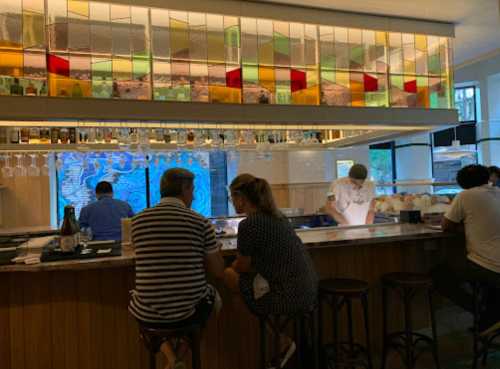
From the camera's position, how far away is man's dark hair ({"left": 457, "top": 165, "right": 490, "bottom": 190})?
2.73 m

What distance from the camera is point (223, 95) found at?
338 cm

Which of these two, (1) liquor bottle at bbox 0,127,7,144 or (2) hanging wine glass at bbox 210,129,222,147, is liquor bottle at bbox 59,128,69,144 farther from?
(2) hanging wine glass at bbox 210,129,222,147

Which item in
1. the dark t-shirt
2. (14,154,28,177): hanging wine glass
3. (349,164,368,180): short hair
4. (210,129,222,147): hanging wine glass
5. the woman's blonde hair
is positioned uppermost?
(210,129,222,147): hanging wine glass

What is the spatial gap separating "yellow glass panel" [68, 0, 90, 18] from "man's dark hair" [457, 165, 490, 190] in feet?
10.8

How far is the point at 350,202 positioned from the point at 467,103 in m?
5.57

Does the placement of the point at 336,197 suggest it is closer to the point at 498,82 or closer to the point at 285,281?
the point at 285,281

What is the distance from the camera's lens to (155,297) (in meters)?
1.83

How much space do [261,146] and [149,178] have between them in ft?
11.1

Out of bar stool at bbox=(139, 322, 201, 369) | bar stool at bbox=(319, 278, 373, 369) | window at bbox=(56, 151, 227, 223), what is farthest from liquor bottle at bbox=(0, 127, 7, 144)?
bar stool at bbox=(319, 278, 373, 369)

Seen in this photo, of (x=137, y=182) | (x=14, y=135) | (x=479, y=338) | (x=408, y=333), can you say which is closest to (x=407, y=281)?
(x=408, y=333)

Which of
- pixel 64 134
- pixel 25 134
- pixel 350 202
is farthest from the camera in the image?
pixel 350 202

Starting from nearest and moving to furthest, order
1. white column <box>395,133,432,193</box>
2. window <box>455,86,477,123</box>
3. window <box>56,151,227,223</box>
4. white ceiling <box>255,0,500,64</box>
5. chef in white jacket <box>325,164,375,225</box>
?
white ceiling <box>255,0,500,64</box> < chef in white jacket <box>325,164,375,225</box> < window <box>56,151,227,223</box> < window <box>455,86,477,123</box> < white column <box>395,133,432,193</box>

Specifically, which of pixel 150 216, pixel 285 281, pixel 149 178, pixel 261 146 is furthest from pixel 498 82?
pixel 150 216

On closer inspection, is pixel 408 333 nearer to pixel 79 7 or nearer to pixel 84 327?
pixel 84 327
